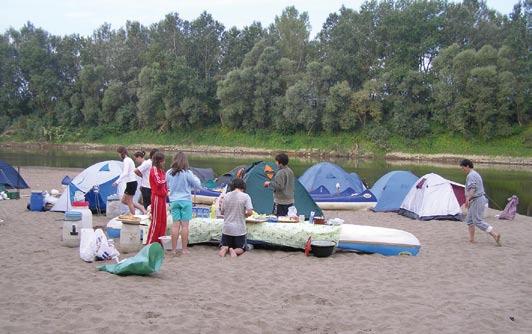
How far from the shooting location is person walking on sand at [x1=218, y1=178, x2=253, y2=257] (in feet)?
27.6

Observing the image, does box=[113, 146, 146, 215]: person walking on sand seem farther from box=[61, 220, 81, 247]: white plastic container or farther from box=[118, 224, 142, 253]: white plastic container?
box=[118, 224, 142, 253]: white plastic container

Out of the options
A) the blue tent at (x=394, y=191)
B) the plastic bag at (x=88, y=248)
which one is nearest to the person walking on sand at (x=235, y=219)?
the plastic bag at (x=88, y=248)

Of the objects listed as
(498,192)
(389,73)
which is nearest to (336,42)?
(389,73)

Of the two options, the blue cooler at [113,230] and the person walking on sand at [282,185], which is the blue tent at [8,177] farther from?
the person walking on sand at [282,185]

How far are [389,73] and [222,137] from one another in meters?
17.6

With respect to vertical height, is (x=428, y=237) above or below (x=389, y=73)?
below

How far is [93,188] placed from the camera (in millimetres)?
12523

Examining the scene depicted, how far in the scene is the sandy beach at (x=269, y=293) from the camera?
208 inches

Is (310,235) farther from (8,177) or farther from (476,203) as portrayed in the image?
(8,177)

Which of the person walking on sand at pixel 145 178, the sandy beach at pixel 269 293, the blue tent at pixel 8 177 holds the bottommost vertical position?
the sandy beach at pixel 269 293

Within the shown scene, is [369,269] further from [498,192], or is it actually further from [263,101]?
[263,101]

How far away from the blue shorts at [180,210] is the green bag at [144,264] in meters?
1.33

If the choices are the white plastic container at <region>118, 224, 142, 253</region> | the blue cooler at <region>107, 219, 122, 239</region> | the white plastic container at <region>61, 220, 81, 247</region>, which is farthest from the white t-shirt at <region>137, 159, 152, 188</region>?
the white plastic container at <region>118, 224, 142, 253</region>

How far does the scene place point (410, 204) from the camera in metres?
14.1
